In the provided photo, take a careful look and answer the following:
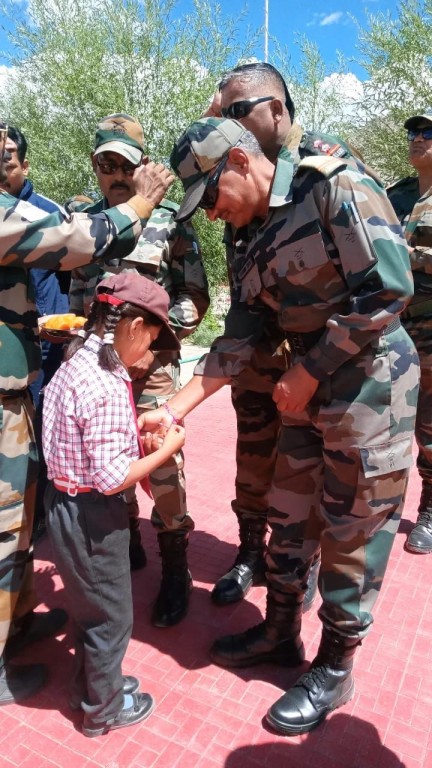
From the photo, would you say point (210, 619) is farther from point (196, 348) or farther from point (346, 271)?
point (196, 348)

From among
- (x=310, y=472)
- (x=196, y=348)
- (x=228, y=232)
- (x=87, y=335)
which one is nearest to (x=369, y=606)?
(x=310, y=472)

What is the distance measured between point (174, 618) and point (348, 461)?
121 centimetres

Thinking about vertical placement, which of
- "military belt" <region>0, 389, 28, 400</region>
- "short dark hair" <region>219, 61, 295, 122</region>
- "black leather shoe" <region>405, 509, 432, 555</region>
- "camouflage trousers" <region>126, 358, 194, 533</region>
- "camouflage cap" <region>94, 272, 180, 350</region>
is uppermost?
"short dark hair" <region>219, 61, 295, 122</region>

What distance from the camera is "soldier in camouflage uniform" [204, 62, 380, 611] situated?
230 centimetres

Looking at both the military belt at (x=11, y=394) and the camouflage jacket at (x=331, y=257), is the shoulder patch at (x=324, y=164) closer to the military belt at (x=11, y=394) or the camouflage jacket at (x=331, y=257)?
the camouflage jacket at (x=331, y=257)

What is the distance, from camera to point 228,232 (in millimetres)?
2803

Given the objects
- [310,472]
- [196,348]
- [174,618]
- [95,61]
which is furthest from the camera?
[95,61]

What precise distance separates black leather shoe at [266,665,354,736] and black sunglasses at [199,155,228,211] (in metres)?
1.72

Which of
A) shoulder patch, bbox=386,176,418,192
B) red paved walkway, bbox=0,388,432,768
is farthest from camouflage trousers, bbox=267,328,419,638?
shoulder patch, bbox=386,176,418,192

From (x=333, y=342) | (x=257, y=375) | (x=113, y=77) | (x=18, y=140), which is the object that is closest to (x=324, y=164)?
(x=333, y=342)

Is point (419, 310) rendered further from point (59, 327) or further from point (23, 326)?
point (23, 326)

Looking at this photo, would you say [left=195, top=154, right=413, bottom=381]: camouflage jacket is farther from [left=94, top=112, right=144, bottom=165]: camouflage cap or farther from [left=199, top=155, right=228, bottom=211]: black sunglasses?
[left=94, top=112, right=144, bottom=165]: camouflage cap

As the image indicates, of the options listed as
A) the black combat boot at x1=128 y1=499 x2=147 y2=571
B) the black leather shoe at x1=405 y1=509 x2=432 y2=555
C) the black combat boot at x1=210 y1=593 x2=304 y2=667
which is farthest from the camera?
the black leather shoe at x1=405 y1=509 x2=432 y2=555

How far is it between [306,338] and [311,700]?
1.29 m
